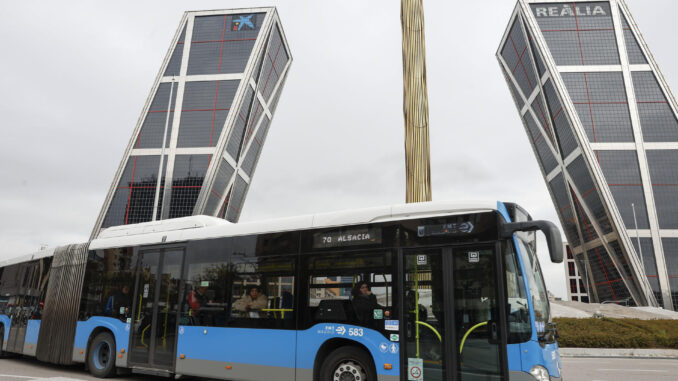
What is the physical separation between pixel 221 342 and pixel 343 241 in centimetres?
274

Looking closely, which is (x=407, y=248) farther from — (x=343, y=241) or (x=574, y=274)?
(x=574, y=274)

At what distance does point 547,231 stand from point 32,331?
1194 centimetres

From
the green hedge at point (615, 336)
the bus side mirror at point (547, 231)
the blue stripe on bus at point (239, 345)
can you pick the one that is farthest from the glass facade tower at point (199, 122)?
the bus side mirror at point (547, 231)

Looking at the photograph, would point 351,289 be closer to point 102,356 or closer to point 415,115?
point 102,356

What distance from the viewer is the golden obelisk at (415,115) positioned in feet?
84.4

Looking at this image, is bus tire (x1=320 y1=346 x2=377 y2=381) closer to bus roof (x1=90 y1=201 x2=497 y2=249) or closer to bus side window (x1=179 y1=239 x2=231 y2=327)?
bus roof (x1=90 y1=201 x2=497 y2=249)

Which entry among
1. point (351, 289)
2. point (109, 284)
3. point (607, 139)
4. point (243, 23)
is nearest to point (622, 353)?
point (351, 289)

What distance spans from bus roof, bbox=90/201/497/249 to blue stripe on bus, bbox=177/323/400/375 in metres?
1.58

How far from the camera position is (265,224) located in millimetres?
7855

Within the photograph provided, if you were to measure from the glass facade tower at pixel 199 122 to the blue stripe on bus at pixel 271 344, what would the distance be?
56.7m

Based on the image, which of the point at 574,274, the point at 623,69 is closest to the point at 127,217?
the point at 623,69

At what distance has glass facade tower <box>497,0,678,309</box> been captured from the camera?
55250mm

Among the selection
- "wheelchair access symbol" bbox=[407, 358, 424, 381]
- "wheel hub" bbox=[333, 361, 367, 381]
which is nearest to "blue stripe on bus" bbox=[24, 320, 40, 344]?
"wheel hub" bbox=[333, 361, 367, 381]

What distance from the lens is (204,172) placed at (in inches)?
2510
